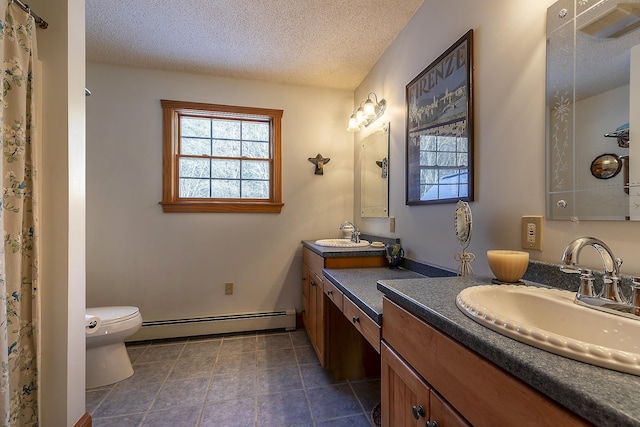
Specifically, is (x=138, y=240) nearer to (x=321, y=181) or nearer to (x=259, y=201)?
(x=259, y=201)

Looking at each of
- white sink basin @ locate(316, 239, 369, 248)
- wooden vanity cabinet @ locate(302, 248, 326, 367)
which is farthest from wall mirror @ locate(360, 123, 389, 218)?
wooden vanity cabinet @ locate(302, 248, 326, 367)

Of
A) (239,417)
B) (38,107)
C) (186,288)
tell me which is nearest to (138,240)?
(186,288)

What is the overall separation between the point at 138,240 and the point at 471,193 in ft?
8.40

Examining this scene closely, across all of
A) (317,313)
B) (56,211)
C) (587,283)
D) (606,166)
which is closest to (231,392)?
(317,313)

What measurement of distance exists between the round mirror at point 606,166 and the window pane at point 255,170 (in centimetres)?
236

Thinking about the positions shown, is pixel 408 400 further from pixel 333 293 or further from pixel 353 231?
pixel 353 231

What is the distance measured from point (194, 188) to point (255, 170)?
0.58 metres

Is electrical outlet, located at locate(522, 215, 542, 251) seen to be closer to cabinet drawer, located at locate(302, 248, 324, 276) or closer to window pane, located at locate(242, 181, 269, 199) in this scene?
cabinet drawer, located at locate(302, 248, 324, 276)

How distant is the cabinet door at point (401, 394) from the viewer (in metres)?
0.77

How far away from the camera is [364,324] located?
1195 millimetres

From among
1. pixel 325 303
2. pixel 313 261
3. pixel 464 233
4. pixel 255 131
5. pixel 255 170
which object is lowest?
pixel 325 303

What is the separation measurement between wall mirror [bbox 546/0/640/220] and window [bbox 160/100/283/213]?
2.10m

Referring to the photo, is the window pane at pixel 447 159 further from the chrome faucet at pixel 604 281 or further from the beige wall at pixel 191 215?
the beige wall at pixel 191 215

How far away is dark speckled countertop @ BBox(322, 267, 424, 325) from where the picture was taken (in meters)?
1.14
